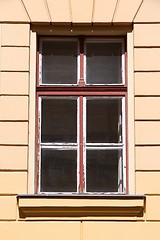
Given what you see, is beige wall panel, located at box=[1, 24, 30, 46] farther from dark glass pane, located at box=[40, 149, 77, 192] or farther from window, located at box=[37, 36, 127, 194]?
dark glass pane, located at box=[40, 149, 77, 192]

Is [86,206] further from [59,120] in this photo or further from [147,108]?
[147,108]

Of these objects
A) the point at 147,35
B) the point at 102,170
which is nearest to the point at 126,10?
the point at 147,35

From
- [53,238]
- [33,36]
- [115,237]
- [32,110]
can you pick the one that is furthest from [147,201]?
[33,36]

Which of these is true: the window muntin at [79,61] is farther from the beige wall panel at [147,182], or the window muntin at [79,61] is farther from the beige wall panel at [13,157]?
the beige wall panel at [147,182]

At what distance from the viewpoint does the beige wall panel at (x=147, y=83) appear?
8602 mm

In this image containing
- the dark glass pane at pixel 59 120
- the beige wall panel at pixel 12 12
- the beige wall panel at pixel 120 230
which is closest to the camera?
the beige wall panel at pixel 120 230

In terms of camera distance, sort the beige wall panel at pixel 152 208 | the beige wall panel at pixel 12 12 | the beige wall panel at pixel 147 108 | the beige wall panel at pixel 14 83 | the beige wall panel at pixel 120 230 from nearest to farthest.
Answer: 1. the beige wall panel at pixel 120 230
2. the beige wall panel at pixel 152 208
3. the beige wall panel at pixel 147 108
4. the beige wall panel at pixel 14 83
5. the beige wall panel at pixel 12 12

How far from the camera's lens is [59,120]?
28.9ft

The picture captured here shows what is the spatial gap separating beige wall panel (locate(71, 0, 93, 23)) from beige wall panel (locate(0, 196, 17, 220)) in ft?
7.38

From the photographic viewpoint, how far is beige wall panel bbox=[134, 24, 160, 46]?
344 inches

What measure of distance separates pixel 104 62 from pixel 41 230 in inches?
85.0

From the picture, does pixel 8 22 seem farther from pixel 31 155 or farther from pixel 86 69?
pixel 31 155

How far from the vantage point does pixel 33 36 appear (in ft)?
29.0

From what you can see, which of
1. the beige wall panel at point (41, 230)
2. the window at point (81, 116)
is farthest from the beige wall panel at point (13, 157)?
the beige wall panel at point (41, 230)
